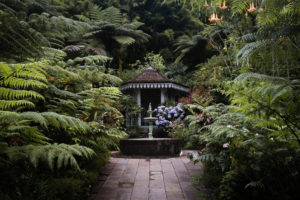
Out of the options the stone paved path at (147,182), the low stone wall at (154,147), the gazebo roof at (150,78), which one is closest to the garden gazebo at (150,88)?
the gazebo roof at (150,78)

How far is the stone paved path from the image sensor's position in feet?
8.05

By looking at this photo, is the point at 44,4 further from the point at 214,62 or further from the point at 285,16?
the point at 285,16

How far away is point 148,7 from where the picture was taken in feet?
48.2

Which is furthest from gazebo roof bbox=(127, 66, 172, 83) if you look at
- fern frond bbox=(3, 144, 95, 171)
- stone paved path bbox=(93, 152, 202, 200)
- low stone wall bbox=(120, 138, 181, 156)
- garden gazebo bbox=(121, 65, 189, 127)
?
fern frond bbox=(3, 144, 95, 171)

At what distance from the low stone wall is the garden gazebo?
4119mm

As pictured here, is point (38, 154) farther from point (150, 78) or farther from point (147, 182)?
point (150, 78)

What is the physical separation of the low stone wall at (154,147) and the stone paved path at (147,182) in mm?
1117

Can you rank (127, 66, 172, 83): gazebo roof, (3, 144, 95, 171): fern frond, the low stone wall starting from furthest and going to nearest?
(127, 66, 172, 83): gazebo roof, the low stone wall, (3, 144, 95, 171): fern frond

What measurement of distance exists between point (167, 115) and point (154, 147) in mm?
3096

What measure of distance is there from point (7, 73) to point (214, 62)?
28.2 ft

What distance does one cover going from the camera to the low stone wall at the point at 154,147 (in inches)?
212

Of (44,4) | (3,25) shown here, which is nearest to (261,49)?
(3,25)

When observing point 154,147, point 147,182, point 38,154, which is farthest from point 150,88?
point 38,154

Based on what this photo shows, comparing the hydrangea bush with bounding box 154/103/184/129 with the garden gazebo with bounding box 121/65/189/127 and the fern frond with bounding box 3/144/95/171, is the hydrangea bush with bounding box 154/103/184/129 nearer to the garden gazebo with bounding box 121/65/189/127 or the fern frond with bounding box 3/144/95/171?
the garden gazebo with bounding box 121/65/189/127
